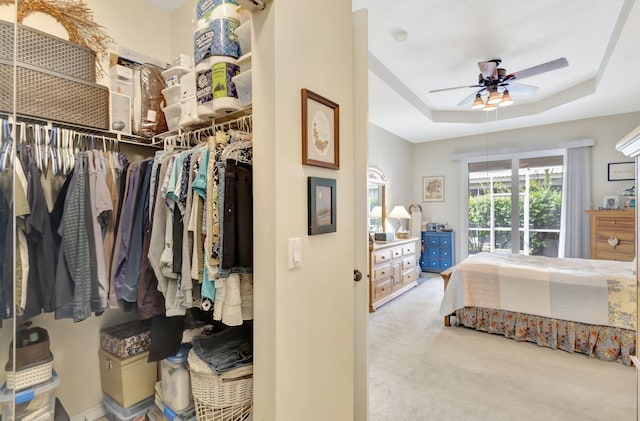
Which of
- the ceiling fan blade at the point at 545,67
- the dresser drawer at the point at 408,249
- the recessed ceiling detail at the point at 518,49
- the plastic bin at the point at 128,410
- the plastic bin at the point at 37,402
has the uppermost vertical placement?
the recessed ceiling detail at the point at 518,49

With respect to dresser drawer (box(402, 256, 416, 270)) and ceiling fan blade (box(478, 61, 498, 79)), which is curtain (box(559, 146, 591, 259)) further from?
ceiling fan blade (box(478, 61, 498, 79))

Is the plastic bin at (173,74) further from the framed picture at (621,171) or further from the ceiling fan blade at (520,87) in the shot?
the framed picture at (621,171)

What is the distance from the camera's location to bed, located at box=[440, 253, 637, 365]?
2.65 metres

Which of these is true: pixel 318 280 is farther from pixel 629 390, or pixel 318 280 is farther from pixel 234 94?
pixel 629 390

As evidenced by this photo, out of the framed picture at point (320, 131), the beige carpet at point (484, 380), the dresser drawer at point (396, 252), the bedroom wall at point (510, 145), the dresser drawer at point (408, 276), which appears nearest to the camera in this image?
the framed picture at point (320, 131)

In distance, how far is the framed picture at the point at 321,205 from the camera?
132 cm

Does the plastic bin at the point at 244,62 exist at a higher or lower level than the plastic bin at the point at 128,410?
higher

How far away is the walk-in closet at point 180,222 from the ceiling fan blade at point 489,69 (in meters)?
2.07

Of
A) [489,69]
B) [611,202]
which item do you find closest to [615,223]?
[611,202]

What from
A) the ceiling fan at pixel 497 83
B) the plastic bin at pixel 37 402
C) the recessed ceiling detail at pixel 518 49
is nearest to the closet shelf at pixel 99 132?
the plastic bin at pixel 37 402

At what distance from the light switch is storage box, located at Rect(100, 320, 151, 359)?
1318mm

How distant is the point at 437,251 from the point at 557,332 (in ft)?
10.2

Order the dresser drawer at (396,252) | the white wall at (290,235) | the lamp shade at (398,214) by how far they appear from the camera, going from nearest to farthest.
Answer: the white wall at (290,235) < the dresser drawer at (396,252) < the lamp shade at (398,214)

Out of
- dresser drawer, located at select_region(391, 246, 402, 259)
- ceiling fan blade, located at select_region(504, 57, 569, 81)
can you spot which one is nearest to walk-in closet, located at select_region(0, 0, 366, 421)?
ceiling fan blade, located at select_region(504, 57, 569, 81)
